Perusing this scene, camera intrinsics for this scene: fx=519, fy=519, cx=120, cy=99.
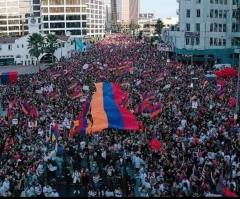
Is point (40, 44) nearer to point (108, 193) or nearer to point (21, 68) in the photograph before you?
point (21, 68)

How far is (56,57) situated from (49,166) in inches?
2931

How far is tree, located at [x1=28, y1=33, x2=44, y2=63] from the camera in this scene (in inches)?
3529

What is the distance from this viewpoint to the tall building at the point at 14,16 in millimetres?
164087

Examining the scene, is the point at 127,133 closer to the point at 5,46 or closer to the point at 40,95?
the point at 40,95

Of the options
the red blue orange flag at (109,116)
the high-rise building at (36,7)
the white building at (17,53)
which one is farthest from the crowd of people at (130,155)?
the high-rise building at (36,7)

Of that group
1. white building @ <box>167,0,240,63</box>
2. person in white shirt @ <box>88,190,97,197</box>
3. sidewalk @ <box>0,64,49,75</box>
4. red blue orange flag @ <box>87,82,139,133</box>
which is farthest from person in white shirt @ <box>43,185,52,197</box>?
sidewalk @ <box>0,64,49,75</box>

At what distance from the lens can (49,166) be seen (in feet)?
74.7

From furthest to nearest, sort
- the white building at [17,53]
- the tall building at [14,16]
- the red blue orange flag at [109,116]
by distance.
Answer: the tall building at [14,16] → the white building at [17,53] → the red blue orange flag at [109,116]

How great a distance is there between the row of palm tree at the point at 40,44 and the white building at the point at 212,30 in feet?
89.0

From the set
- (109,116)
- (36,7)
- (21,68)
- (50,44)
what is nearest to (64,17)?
(36,7)

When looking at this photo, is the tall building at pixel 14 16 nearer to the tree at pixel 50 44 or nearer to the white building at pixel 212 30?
the tree at pixel 50 44

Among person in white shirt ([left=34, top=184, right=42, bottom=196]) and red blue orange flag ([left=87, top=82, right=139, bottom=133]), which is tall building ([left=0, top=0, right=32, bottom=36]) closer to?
red blue orange flag ([left=87, top=82, right=139, bottom=133])

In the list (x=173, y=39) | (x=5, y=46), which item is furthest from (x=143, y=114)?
(x=5, y=46)

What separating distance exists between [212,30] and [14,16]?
10847cm
